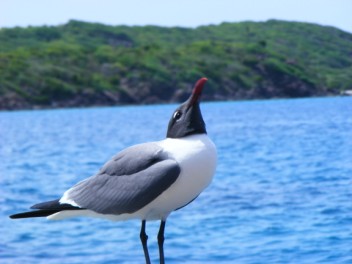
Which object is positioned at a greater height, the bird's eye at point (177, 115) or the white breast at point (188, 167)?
the bird's eye at point (177, 115)

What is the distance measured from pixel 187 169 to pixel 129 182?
445 mm

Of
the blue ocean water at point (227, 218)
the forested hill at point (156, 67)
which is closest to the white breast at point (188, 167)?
the blue ocean water at point (227, 218)

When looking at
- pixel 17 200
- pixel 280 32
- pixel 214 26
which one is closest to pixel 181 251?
pixel 17 200

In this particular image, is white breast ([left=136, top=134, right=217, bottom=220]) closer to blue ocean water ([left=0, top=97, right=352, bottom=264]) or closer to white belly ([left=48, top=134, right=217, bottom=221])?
white belly ([left=48, top=134, right=217, bottom=221])

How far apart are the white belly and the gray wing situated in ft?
0.11

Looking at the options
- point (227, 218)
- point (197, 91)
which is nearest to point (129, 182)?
point (197, 91)

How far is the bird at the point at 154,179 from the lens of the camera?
4.33m

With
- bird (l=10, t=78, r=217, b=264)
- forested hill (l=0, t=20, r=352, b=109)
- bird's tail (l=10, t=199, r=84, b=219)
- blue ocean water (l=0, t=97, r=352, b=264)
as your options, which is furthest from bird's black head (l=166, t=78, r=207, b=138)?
forested hill (l=0, t=20, r=352, b=109)

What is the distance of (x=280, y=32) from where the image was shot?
396 ft

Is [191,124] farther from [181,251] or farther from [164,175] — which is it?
[181,251]

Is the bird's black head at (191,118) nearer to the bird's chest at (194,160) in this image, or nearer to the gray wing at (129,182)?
the bird's chest at (194,160)

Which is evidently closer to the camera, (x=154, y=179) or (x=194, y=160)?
(x=194, y=160)

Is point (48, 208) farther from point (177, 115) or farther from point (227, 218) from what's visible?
point (227, 218)

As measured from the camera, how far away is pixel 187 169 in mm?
4328
